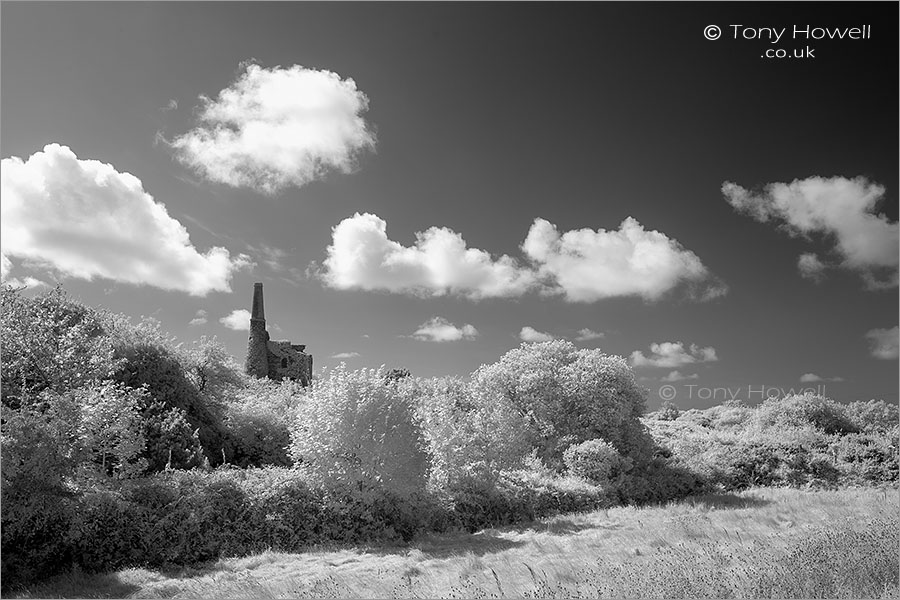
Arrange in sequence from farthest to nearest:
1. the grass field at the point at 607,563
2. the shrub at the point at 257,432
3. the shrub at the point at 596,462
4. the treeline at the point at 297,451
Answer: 1. the shrub at the point at 257,432
2. the shrub at the point at 596,462
3. the treeline at the point at 297,451
4. the grass field at the point at 607,563

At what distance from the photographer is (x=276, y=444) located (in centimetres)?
3225

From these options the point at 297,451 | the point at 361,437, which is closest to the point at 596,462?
the point at 361,437

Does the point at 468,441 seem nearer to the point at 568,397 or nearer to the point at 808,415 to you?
the point at 568,397

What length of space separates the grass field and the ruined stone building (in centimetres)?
4594

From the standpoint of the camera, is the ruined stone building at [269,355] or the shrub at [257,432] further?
the ruined stone building at [269,355]

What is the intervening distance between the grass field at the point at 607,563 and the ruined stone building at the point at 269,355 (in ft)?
151

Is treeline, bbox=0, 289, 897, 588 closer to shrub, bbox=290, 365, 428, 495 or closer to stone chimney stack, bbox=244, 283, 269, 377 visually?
shrub, bbox=290, 365, 428, 495

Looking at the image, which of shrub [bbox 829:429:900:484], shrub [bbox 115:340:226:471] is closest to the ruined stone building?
shrub [bbox 115:340:226:471]

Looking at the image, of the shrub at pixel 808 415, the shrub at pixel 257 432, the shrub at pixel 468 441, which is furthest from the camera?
the shrub at pixel 808 415

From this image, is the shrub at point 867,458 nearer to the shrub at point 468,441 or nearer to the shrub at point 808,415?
the shrub at point 808,415

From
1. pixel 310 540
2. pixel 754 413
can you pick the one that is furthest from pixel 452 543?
pixel 754 413

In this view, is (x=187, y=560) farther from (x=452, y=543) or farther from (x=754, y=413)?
(x=754, y=413)

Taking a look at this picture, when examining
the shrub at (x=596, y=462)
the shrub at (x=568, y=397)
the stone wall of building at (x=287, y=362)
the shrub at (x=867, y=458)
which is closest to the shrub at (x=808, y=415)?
the shrub at (x=867, y=458)

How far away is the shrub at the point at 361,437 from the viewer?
2175 centimetres
